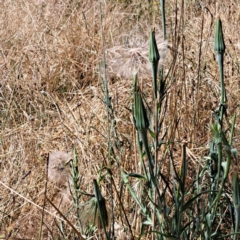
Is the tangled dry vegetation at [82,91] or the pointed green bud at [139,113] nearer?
the pointed green bud at [139,113]

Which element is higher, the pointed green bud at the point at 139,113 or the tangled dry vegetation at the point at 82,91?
the pointed green bud at the point at 139,113

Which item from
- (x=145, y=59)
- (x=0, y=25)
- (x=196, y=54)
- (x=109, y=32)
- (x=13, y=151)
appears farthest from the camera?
(x=0, y=25)

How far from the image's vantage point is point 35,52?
254cm

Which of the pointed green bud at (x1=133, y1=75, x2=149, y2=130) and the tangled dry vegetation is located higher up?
the pointed green bud at (x1=133, y1=75, x2=149, y2=130)

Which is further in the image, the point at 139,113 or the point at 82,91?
the point at 82,91

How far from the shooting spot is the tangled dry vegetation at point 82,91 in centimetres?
126

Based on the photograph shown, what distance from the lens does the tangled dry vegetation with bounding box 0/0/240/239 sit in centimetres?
126

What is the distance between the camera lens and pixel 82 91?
236 cm

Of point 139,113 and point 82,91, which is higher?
point 139,113

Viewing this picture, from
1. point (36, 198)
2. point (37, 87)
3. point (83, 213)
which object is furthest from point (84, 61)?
point (83, 213)

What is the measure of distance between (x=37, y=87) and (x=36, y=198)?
886mm

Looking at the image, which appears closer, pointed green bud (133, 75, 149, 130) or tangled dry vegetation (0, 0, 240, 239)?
pointed green bud (133, 75, 149, 130)

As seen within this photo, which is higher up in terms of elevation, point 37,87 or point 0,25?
point 0,25

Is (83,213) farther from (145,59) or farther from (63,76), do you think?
(63,76)
